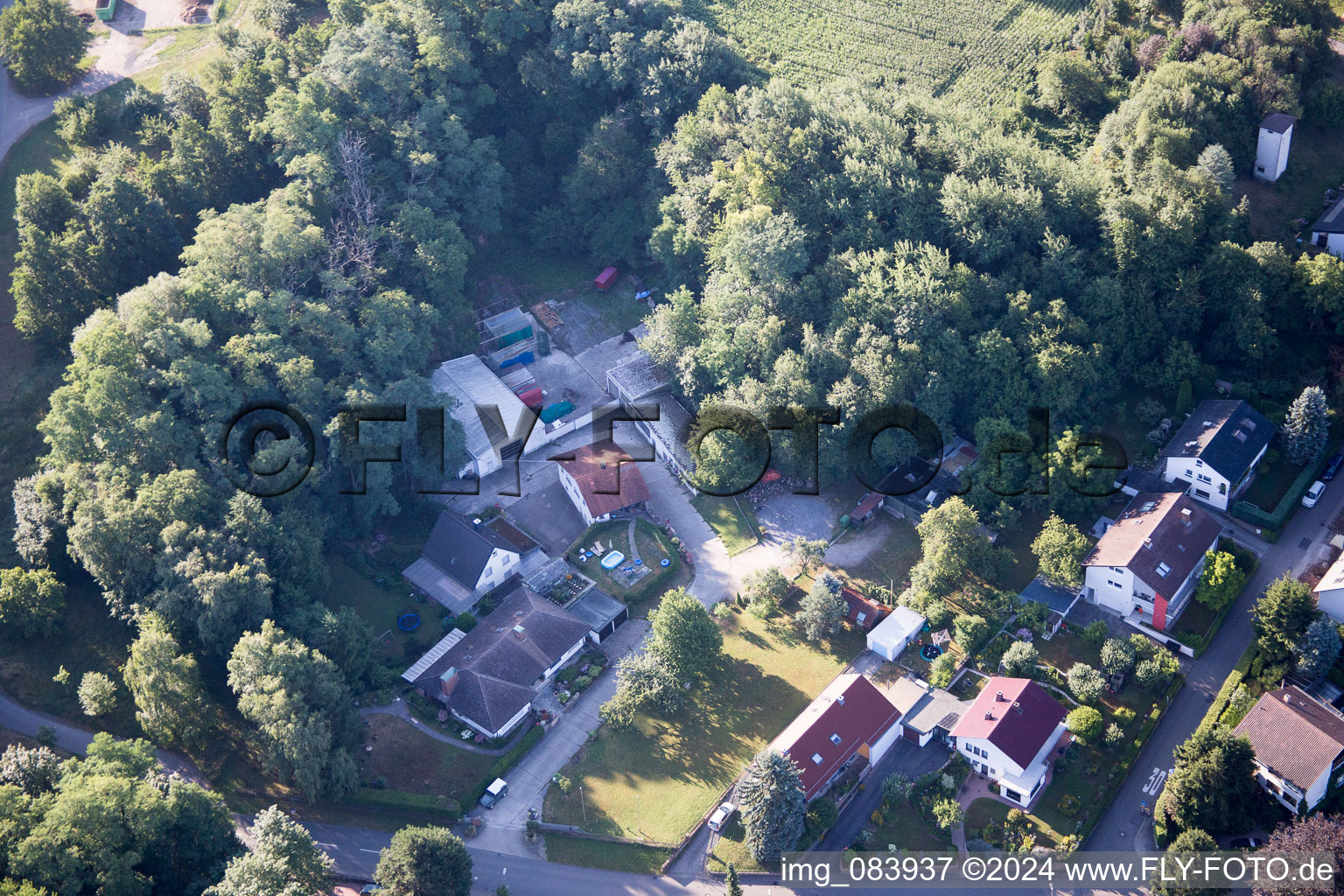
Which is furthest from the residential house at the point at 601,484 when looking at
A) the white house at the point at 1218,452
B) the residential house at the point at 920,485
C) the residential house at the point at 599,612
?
the white house at the point at 1218,452

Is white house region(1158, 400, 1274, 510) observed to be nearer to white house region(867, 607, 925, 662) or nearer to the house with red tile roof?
white house region(867, 607, 925, 662)

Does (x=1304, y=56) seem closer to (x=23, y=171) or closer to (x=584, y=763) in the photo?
(x=584, y=763)

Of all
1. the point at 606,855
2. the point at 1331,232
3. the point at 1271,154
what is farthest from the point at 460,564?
the point at 1271,154

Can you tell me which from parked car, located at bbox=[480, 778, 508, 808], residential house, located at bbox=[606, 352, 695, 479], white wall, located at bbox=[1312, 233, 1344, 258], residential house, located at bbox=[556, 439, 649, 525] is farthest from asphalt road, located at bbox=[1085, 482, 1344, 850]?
residential house, located at bbox=[556, 439, 649, 525]

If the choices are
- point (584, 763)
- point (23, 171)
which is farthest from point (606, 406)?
point (23, 171)

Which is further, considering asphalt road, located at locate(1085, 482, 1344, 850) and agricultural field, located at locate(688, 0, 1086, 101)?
agricultural field, located at locate(688, 0, 1086, 101)

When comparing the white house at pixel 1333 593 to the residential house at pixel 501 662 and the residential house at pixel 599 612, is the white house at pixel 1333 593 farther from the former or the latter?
the residential house at pixel 501 662
